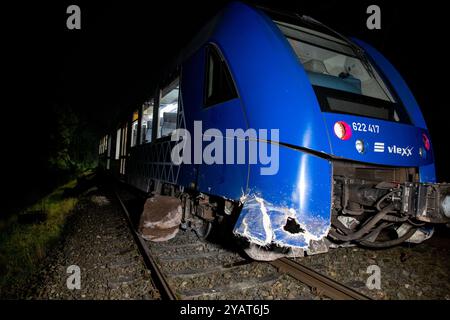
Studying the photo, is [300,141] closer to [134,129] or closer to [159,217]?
[159,217]

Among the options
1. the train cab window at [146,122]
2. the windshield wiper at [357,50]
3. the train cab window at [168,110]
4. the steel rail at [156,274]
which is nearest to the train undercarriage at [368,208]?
the steel rail at [156,274]

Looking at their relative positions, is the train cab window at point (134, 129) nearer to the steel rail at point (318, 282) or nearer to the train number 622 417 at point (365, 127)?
the steel rail at point (318, 282)

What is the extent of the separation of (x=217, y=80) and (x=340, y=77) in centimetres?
168

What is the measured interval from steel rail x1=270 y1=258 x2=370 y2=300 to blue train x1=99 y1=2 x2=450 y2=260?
302mm

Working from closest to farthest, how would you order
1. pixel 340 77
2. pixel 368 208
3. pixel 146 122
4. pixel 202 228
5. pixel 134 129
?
pixel 368 208
pixel 340 77
pixel 202 228
pixel 146 122
pixel 134 129

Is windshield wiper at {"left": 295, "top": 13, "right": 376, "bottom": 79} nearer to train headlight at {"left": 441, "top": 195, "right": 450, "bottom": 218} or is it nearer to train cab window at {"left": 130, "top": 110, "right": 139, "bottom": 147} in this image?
train headlight at {"left": 441, "top": 195, "right": 450, "bottom": 218}

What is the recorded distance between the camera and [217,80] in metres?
3.44

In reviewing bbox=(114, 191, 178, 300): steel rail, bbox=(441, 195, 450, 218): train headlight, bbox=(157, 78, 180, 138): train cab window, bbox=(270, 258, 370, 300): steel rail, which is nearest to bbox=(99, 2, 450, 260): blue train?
bbox=(441, 195, 450, 218): train headlight

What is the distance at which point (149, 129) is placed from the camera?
707 centimetres

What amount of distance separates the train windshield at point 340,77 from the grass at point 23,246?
13.4 ft

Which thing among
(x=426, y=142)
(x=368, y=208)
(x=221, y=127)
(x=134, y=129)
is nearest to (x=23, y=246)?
(x=134, y=129)

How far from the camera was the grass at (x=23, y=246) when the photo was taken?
3.93m

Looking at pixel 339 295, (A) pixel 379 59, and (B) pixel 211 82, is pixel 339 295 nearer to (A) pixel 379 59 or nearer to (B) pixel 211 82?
(B) pixel 211 82

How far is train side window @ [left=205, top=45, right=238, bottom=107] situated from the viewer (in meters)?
3.20
